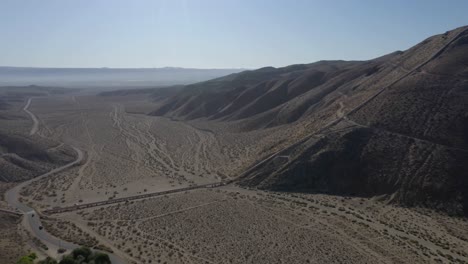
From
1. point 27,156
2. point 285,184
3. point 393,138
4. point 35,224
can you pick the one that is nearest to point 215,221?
point 285,184

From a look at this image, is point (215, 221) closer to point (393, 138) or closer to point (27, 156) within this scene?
point (393, 138)

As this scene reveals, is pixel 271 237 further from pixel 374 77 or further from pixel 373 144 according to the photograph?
pixel 374 77

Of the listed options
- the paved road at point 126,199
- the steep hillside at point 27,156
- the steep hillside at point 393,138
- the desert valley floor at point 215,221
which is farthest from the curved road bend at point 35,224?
the steep hillside at point 393,138

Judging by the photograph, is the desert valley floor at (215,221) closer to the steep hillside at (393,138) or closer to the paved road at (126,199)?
the paved road at (126,199)

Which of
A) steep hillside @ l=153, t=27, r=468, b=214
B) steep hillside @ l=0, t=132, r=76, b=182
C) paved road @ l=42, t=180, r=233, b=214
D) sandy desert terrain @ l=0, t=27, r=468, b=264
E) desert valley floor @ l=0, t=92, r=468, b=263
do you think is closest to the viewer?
desert valley floor @ l=0, t=92, r=468, b=263

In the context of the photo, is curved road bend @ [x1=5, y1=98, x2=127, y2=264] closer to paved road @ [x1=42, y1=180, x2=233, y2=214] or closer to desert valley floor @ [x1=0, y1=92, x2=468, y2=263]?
desert valley floor @ [x1=0, y1=92, x2=468, y2=263]

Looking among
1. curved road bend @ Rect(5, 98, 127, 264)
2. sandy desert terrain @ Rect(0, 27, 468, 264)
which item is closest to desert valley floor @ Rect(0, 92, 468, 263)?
sandy desert terrain @ Rect(0, 27, 468, 264)
